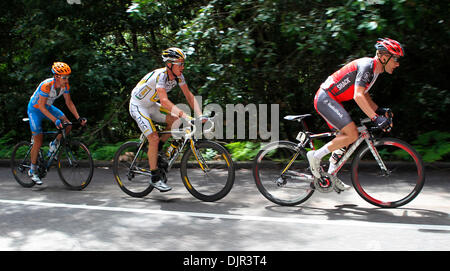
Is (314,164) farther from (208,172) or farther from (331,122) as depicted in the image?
(208,172)

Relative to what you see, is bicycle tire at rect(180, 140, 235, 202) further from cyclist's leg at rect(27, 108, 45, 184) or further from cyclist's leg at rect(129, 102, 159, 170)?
cyclist's leg at rect(27, 108, 45, 184)

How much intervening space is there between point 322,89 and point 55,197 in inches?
163

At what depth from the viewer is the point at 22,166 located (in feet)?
24.4

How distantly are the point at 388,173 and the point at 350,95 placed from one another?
1.04 metres

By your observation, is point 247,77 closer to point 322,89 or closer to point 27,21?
point 322,89

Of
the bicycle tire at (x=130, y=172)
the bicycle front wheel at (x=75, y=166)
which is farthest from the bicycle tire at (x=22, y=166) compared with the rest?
the bicycle tire at (x=130, y=172)

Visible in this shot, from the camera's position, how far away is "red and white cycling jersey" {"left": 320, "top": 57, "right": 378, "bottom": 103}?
505 centimetres

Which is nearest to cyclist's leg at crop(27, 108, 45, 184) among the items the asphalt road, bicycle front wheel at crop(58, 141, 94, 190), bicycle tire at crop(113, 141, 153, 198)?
bicycle front wheel at crop(58, 141, 94, 190)

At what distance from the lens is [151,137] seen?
6059 mm

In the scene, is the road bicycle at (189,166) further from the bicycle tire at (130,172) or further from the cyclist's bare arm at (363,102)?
the cyclist's bare arm at (363,102)

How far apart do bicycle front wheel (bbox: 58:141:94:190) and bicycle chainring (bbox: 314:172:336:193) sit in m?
3.51

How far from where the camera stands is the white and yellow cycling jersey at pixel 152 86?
19.2 feet

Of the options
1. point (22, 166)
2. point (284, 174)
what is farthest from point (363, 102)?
point (22, 166)

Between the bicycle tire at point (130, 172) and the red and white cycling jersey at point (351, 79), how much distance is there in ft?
9.20
